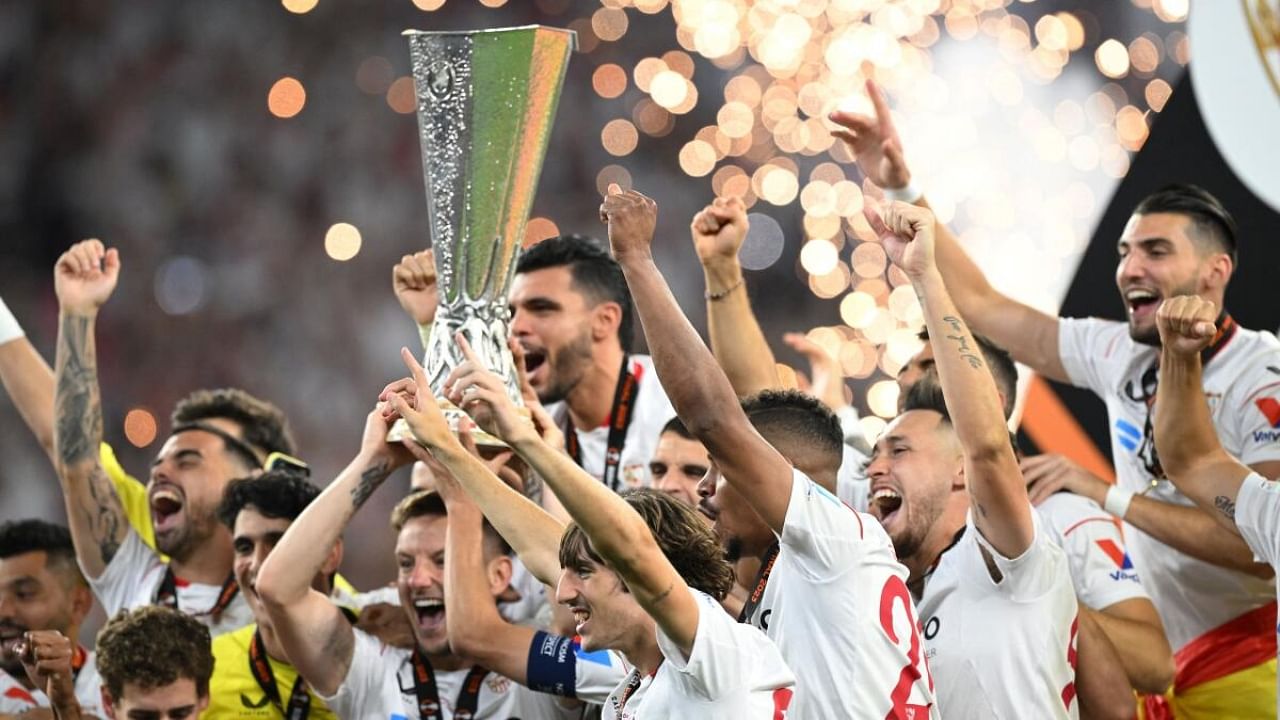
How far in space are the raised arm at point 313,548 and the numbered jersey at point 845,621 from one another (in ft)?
3.55

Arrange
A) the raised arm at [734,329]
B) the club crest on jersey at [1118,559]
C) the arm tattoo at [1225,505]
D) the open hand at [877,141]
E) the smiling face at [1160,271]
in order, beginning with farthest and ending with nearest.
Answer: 1. the open hand at [877,141]
2. the smiling face at [1160,271]
3. the raised arm at [734,329]
4. the club crest on jersey at [1118,559]
5. the arm tattoo at [1225,505]

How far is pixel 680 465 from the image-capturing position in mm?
4258

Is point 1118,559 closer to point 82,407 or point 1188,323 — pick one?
point 1188,323

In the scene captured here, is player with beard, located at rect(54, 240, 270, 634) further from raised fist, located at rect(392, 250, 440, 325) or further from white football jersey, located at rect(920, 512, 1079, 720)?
white football jersey, located at rect(920, 512, 1079, 720)

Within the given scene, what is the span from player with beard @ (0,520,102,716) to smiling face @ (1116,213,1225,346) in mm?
2955

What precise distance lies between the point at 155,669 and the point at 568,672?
38.4 inches

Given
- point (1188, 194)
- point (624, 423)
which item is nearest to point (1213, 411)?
point (1188, 194)

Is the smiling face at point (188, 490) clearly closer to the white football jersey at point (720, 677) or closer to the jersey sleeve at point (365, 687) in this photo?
the jersey sleeve at point (365, 687)

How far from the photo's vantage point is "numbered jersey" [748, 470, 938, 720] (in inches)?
133

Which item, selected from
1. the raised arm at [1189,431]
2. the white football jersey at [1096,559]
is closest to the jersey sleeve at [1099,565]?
the white football jersey at [1096,559]

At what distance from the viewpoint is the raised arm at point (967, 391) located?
3572mm

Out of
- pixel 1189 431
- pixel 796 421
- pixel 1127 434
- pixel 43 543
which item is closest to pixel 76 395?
pixel 43 543

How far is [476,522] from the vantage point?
4.07 m

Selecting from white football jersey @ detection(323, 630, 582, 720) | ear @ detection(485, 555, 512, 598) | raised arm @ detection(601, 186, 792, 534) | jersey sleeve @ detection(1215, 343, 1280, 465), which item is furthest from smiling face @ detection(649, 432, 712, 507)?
jersey sleeve @ detection(1215, 343, 1280, 465)
